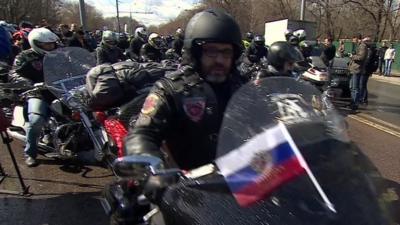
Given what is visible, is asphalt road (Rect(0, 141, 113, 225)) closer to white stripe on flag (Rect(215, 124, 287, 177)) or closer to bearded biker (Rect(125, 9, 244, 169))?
bearded biker (Rect(125, 9, 244, 169))

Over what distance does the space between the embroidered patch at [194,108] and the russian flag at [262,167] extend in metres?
0.73

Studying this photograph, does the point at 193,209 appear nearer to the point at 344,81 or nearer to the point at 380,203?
the point at 380,203

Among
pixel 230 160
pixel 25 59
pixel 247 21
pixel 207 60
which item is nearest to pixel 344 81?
pixel 25 59

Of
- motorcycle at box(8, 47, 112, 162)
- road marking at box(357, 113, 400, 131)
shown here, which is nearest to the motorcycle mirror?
motorcycle at box(8, 47, 112, 162)

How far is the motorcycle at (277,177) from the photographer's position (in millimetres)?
1531

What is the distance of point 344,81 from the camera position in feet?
42.8

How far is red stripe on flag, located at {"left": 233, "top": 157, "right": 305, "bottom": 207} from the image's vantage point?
1564 mm

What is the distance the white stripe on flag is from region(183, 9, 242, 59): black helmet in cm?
90

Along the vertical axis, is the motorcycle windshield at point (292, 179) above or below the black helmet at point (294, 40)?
above

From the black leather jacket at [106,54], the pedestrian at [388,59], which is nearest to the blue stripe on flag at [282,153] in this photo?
the black leather jacket at [106,54]

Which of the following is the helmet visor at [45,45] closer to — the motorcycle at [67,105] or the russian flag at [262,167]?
the motorcycle at [67,105]

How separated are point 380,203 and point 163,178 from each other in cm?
76

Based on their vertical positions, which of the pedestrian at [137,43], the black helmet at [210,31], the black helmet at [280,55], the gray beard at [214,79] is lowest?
the pedestrian at [137,43]

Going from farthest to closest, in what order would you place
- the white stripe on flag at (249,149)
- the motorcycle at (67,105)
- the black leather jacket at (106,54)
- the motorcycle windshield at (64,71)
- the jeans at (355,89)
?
1. the jeans at (355,89)
2. the black leather jacket at (106,54)
3. the motorcycle windshield at (64,71)
4. the motorcycle at (67,105)
5. the white stripe on flag at (249,149)
